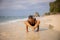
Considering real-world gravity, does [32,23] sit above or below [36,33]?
above

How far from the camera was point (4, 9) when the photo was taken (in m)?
2.05

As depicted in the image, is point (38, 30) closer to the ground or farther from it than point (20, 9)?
closer to the ground

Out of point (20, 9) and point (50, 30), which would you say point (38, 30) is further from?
point (20, 9)

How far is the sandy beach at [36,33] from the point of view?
1.93 meters

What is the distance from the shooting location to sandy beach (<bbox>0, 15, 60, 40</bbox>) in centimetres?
193

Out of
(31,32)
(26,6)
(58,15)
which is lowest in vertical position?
(31,32)

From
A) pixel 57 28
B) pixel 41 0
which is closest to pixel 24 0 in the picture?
pixel 41 0

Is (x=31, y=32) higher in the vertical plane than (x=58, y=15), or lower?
lower

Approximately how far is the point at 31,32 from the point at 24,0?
0.46 m

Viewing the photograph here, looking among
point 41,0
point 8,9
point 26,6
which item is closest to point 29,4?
point 26,6

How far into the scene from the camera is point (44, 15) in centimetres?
197

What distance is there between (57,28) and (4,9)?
2.61ft

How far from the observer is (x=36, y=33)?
196cm

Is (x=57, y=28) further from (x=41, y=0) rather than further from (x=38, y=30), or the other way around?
(x=41, y=0)
